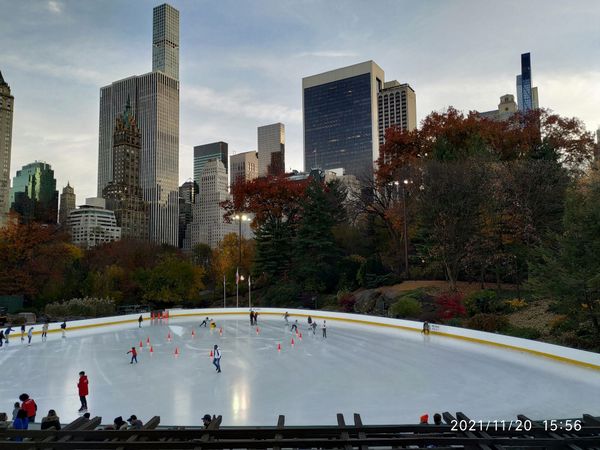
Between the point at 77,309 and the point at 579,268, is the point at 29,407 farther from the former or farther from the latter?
the point at 77,309

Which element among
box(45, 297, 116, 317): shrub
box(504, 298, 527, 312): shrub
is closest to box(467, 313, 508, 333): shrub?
box(504, 298, 527, 312): shrub

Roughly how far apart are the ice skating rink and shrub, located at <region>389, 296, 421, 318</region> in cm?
617

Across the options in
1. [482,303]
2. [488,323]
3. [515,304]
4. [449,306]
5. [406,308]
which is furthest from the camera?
[406,308]

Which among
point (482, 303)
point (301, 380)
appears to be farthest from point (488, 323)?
point (301, 380)

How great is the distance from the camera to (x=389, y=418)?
440 inches

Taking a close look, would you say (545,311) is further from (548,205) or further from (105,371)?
(105,371)

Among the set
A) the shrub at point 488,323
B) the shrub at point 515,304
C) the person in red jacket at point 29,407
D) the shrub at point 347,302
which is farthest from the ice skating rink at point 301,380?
the shrub at point 347,302

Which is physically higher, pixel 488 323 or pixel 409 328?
pixel 488 323

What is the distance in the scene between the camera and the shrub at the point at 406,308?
32169mm

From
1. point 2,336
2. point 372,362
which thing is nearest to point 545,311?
point 372,362

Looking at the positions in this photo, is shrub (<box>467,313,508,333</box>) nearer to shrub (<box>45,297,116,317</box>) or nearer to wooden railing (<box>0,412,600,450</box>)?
wooden railing (<box>0,412,600,450</box>)

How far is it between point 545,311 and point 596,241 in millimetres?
8728

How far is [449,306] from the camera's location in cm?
3083

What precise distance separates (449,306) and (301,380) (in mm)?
18472
